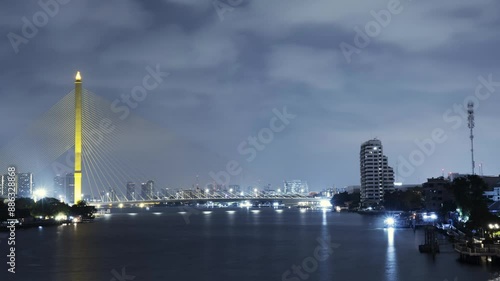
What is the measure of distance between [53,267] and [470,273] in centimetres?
1432

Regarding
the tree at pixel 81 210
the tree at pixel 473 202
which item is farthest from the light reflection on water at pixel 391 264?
the tree at pixel 81 210

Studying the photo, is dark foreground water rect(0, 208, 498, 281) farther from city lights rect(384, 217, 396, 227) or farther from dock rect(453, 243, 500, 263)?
city lights rect(384, 217, 396, 227)

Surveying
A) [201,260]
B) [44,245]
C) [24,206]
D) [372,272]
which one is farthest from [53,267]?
[24,206]

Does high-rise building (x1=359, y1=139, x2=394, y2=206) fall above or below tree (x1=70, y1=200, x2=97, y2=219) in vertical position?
above

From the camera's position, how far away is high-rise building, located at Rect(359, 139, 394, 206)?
9444 centimetres

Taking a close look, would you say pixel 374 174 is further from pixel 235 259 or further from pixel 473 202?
pixel 235 259

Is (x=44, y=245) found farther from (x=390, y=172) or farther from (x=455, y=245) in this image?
(x=390, y=172)

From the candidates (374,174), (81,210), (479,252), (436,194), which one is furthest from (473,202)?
(374,174)

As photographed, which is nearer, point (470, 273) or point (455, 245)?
point (470, 273)

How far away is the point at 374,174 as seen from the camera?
9569 cm

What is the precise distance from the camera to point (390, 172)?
97812 mm

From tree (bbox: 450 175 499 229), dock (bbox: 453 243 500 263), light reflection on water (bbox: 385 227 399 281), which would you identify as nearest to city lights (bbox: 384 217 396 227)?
tree (bbox: 450 175 499 229)

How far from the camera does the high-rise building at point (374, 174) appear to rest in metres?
94.4

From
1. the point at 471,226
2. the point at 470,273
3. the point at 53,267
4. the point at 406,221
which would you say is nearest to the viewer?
the point at 470,273
